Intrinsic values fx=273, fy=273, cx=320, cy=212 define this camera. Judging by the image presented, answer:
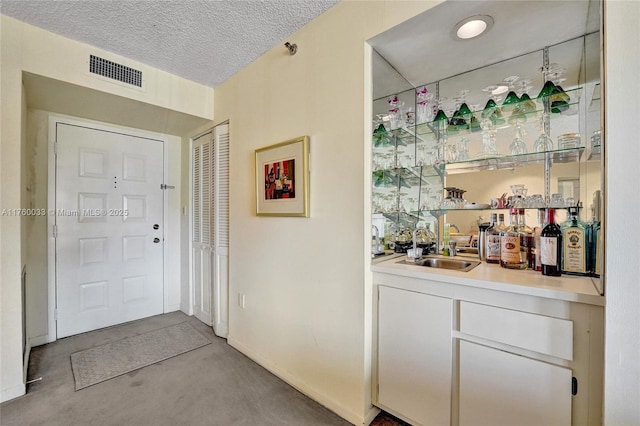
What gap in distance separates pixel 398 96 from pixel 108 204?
3.17 meters

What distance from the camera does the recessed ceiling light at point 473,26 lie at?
1382 mm

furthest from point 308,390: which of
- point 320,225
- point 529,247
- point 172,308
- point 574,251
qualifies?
point 172,308

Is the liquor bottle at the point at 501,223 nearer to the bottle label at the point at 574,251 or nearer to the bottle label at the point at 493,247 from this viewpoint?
the bottle label at the point at 493,247

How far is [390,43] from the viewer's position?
5.18 feet

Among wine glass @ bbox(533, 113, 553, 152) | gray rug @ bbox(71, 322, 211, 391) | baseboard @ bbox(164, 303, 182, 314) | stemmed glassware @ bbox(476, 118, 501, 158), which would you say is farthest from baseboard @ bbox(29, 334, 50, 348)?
wine glass @ bbox(533, 113, 553, 152)

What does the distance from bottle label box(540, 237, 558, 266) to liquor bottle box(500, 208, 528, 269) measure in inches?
5.5

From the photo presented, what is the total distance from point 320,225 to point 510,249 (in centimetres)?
110

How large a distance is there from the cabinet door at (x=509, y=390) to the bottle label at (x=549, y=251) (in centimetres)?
48

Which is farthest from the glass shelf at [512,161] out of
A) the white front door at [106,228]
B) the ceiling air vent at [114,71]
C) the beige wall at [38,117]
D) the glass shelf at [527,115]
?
the white front door at [106,228]

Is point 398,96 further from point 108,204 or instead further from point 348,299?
point 108,204

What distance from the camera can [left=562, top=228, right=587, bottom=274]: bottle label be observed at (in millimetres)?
1313

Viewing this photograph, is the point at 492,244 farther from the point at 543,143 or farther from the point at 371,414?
the point at 371,414

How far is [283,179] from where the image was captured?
200 cm

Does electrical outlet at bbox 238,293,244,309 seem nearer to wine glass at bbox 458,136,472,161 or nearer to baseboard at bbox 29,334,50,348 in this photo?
baseboard at bbox 29,334,50,348
